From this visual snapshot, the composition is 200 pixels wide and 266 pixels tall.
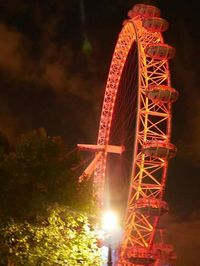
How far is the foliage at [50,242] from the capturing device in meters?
18.6

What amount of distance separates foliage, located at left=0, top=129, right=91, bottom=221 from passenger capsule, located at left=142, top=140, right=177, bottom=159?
1162 cm

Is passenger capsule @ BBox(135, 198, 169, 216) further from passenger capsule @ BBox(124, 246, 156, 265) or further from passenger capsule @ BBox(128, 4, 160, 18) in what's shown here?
passenger capsule @ BBox(128, 4, 160, 18)

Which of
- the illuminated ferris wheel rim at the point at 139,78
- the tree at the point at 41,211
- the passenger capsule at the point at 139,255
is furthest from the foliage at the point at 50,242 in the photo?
the passenger capsule at the point at 139,255

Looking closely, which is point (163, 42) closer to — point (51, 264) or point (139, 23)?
point (139, 23)

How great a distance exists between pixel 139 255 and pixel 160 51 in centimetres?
1165

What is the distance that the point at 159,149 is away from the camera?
114 feet

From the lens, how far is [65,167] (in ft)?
72.6

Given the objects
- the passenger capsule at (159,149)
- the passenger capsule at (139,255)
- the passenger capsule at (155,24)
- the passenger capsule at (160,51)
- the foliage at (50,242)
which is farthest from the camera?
the passenger capsule at (155,24)

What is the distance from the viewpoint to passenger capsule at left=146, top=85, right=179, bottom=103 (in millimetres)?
35219

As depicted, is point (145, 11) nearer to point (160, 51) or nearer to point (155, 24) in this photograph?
point (155, 24)

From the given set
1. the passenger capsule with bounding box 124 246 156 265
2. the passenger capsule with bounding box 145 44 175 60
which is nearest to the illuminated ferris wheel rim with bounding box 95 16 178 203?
the passenger capsule with bounding box 145 44 175 60

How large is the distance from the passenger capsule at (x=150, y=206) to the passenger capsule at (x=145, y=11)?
38.6ft

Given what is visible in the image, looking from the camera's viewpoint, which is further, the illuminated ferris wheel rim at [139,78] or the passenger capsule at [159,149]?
the illuminated ferris wheel rim at [139,78]

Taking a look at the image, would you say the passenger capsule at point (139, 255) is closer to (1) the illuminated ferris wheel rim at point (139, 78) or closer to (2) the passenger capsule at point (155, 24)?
(1) the illuminated ferris wheel rim at point (139, 78)
